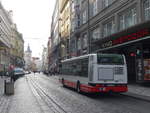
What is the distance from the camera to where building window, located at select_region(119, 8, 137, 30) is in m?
24.9

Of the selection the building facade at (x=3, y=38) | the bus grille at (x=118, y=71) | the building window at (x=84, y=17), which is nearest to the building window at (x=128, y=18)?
the bus grille at (x=118, y=71)

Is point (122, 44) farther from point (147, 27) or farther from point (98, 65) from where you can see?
point (98, 65)

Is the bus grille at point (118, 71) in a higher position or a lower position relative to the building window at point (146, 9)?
lower

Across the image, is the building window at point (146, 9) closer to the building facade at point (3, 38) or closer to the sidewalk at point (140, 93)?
the sidewalk at point (140, 93)

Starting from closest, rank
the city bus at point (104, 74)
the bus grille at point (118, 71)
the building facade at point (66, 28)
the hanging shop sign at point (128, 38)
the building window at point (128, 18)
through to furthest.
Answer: the city bus at point (104, 74), the bus grille at point (118, 71), the hanging shop sign at point (128, 38), the building window at point (128, 18), the building facade at point (66, 28)

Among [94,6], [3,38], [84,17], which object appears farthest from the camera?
[3,38]

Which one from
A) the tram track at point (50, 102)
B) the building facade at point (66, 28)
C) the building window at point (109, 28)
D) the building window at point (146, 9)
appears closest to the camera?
the tram track at point (50, 102)

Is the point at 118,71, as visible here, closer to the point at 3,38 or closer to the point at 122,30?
the point at 122,30

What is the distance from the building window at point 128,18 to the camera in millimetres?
24875

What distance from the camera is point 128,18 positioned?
2634cm

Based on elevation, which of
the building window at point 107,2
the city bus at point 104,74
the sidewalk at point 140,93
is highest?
the building window at point 107,2

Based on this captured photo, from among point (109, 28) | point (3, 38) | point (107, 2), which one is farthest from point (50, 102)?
point (3, 38)

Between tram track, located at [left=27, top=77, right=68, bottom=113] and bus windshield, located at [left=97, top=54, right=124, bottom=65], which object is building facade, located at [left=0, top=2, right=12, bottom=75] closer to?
tram track, located at [left=27, top=77, right=68, bottom=113]

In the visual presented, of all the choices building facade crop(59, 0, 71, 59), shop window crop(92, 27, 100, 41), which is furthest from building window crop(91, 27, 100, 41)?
building facade crop(59, 0, 71, 59)
